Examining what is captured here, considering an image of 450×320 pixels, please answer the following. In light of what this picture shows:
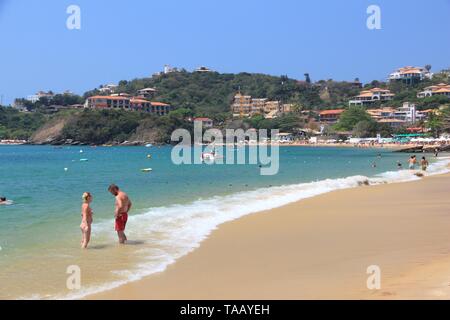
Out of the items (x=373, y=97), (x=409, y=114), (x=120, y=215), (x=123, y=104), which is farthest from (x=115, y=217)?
(x=123, y=104)

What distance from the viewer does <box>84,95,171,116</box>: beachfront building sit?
566 feet

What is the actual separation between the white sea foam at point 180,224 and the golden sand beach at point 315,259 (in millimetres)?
315

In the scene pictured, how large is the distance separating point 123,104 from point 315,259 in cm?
17404

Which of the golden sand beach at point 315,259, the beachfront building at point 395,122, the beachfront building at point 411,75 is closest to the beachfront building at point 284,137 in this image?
the beachfront building at point 395,122

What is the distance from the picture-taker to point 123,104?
178000mm

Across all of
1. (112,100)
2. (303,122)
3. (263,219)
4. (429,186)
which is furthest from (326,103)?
Answer: (263,219)

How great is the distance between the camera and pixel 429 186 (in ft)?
81.0

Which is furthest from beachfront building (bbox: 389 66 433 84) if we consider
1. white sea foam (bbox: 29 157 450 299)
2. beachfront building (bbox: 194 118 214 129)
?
white sea foam (bbox: 29 157 450 299)

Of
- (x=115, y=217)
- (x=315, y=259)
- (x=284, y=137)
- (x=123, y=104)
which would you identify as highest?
(x=123, y=104)

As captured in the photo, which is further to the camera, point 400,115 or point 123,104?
point 123,104

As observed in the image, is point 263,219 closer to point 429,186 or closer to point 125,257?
point 125,257

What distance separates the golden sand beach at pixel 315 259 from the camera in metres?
7.12

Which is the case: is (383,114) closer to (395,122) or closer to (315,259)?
(395,122)

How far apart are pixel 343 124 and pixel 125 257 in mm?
135296
